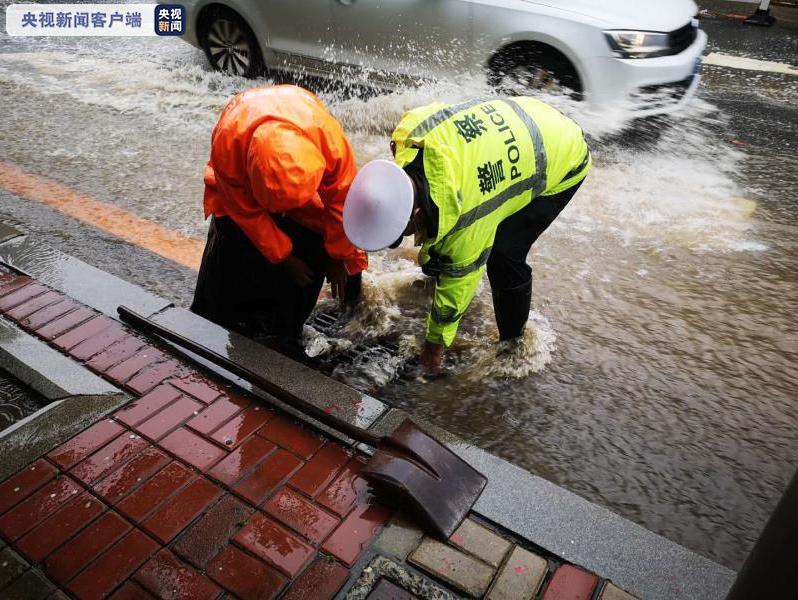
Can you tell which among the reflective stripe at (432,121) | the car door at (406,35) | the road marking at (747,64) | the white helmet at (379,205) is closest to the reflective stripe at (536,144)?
the reflective stripe at (432,121)

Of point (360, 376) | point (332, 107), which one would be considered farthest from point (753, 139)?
point (360, 376)

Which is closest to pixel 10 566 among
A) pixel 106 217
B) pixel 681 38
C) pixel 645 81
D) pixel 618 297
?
pixel 106 217

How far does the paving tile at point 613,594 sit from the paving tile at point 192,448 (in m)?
1.50

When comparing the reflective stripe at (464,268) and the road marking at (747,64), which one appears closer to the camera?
the reflective stripe at (464,268)

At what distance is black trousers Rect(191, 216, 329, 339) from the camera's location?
114 inches

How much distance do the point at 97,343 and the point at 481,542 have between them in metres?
2.06

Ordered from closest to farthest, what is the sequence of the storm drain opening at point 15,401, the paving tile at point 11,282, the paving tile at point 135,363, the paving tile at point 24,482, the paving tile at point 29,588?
the paving tile at point 29,588
the paving tile at point 24,482
the storm drain opening at point 15,401
the paving tile at point 135,363
the paving tile at point 11,282

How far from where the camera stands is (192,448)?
245 centimetres

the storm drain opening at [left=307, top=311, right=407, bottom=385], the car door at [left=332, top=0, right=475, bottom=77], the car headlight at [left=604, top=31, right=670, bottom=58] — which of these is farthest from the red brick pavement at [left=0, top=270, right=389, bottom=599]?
the car headlight at [left=604, top=31, right=670, bottom=58]

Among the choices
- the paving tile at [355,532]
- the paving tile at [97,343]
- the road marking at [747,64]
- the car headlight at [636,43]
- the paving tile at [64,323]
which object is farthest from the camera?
the road marking at [747,64]

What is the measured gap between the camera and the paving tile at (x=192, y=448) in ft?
7.86

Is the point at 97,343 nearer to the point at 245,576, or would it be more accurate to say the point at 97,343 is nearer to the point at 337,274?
the point at 337,274

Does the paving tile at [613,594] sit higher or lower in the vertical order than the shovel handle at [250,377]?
lower

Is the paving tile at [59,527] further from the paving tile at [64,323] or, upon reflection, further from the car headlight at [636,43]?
the car headlight at [636,43]
